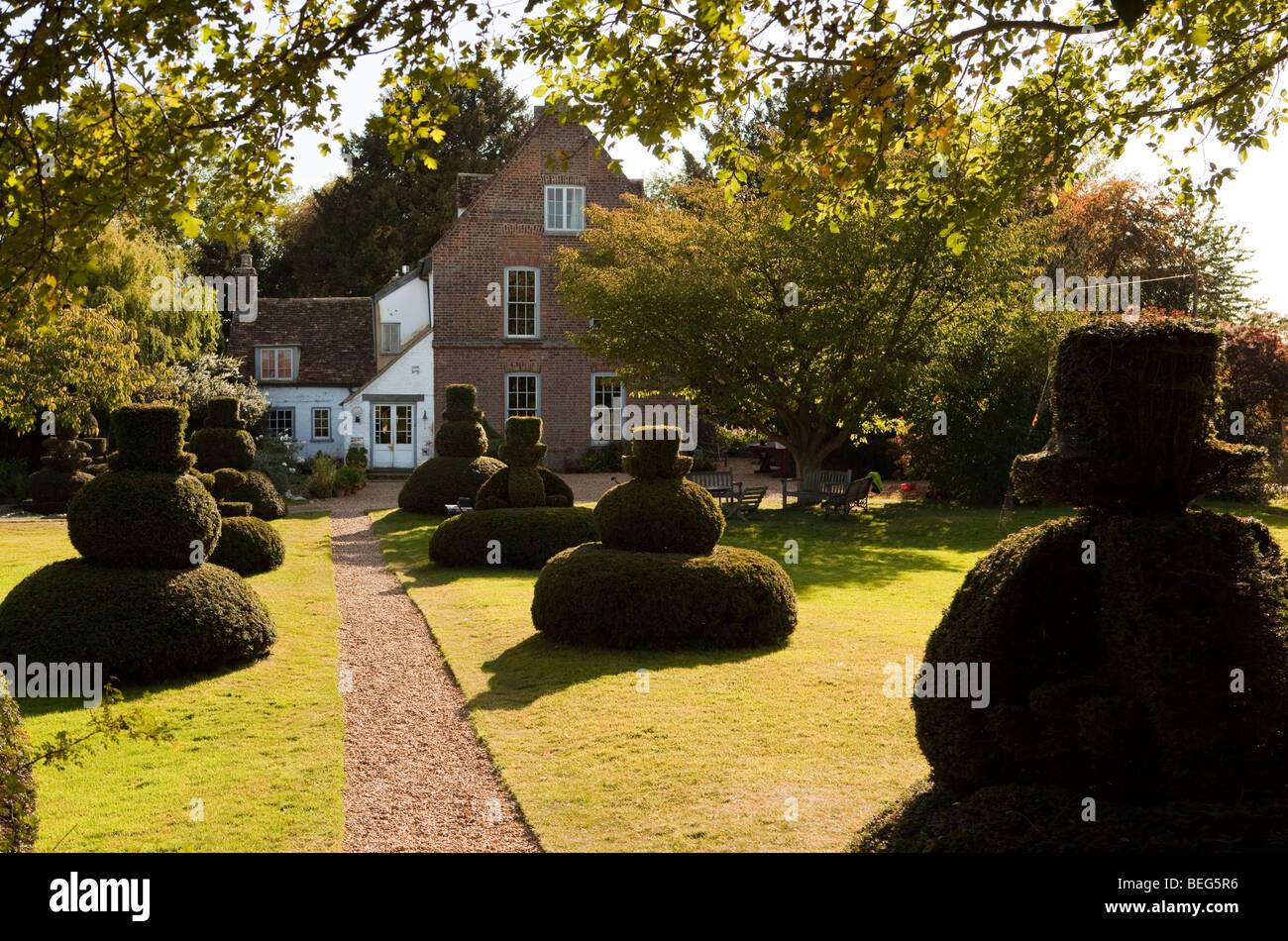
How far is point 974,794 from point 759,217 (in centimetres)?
2244

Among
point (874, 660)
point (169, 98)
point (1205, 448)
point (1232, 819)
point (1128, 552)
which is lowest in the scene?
point (874, 660)

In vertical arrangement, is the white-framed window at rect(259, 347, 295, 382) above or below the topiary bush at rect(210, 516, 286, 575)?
above

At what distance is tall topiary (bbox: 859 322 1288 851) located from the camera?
194 inches

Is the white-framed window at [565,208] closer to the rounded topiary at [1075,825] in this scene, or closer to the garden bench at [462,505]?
the garden bench at [462,505]

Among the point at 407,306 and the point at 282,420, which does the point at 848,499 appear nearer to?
the point at 407,306

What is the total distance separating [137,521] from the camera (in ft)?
37.4

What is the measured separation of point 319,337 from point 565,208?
11.6m

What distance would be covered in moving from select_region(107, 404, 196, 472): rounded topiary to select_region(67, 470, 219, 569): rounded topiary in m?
0.19

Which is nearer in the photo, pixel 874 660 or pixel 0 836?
pixel 0 836

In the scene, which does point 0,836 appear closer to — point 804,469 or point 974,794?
point 974,794

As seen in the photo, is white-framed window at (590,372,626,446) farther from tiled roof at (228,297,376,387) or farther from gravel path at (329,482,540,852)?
gravel path at (329,482,540,852)

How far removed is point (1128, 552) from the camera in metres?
5.32

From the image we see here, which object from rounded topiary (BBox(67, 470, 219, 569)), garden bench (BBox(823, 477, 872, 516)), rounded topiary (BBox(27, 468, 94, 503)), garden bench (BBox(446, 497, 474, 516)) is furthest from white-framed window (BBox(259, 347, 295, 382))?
rounded topiary (BBox(67, 470, 219, 569))
